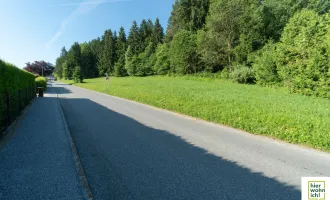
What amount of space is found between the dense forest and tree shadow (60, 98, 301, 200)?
15371 mm

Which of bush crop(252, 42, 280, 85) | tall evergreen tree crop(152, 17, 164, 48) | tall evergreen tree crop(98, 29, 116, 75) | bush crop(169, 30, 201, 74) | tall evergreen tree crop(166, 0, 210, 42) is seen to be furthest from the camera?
tall evergreen tree crop(98, 29, 116, 75)

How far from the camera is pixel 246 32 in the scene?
31.4 meters

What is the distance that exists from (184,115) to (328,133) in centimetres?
628

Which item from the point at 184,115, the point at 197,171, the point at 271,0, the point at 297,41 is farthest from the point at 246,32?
the point at 197,171

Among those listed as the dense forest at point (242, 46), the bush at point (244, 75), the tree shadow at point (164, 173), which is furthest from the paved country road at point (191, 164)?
the bush at point (244, 75)

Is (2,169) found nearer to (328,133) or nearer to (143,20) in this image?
(328,133)

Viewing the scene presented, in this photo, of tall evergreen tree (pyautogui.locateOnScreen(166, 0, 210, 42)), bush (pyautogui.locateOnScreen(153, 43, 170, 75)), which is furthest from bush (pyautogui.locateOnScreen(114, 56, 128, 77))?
tall evergreen tree (pyautogui.locateOnScreen(166, 0, 210, 42))

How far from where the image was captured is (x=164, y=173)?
13.4ft

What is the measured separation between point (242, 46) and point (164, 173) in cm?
3168

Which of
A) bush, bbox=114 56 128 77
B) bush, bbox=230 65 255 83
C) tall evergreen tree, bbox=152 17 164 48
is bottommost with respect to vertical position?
bush, bbox=230 65 255 83

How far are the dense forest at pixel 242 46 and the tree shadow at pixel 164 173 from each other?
50.4 feet

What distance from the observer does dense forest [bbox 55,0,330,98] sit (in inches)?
671

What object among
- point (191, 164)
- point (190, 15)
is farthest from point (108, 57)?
point (191, 164)

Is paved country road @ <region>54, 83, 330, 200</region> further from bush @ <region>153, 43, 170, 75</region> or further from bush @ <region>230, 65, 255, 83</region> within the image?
bush @ <region>153, 43, 170, 75</region>
